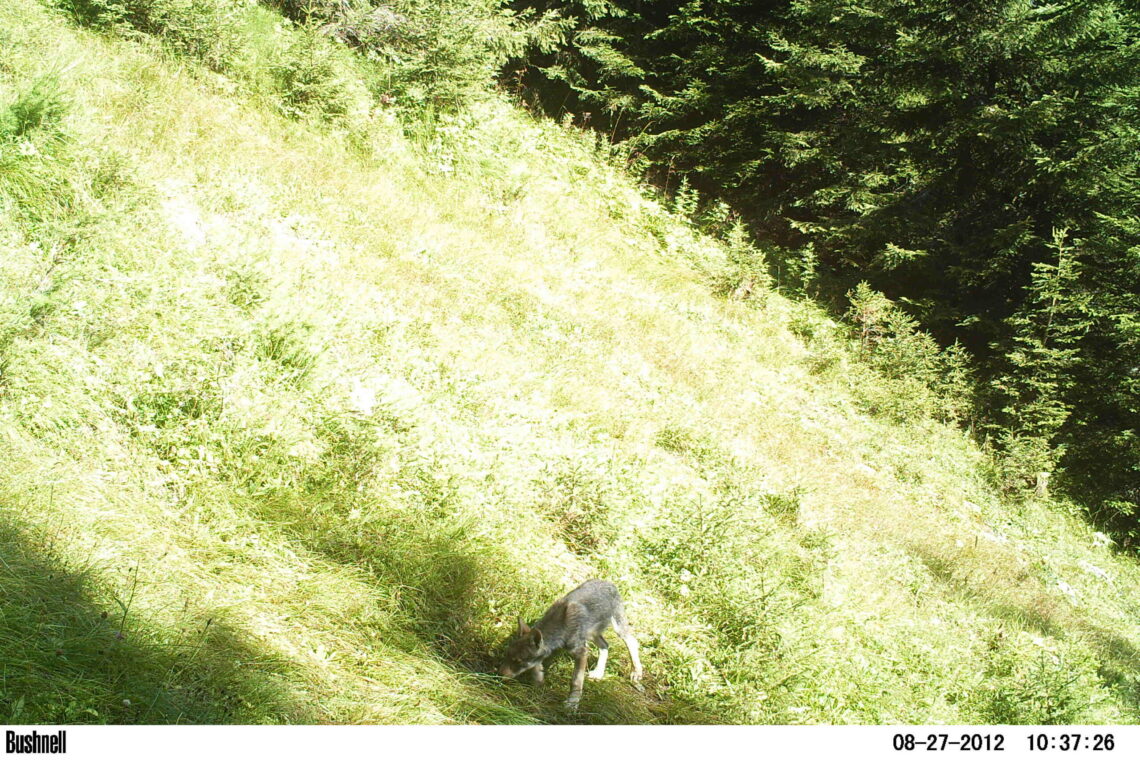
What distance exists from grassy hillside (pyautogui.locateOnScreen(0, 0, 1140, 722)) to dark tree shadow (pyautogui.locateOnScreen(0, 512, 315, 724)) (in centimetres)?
1

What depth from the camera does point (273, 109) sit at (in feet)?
31.2

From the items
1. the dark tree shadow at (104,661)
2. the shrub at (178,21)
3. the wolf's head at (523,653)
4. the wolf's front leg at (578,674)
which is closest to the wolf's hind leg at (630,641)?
the wolf's front leg at (578,674)

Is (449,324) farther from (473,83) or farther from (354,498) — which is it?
(473,83)

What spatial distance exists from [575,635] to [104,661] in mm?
2248

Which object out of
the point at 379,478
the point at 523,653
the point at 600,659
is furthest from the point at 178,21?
the point at 600,659

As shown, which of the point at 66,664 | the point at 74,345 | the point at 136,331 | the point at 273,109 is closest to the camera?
the point at 66,664

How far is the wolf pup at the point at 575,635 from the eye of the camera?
401 centimetres

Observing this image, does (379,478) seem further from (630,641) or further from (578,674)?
(630,641)

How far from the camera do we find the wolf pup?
4.01m

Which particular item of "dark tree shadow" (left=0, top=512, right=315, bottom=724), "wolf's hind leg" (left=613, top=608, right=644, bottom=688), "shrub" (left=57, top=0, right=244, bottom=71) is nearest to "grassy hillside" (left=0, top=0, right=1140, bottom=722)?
"dark tree shadow" (left=0, top=512, right=315, bottom=724)

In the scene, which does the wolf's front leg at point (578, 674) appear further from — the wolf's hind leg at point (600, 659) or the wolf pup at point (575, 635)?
the wolf's hind leg at point (600, 659)

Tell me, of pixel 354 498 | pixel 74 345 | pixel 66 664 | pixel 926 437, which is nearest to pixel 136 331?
pixel 74 345

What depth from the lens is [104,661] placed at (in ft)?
9.82

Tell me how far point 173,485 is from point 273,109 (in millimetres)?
6862
